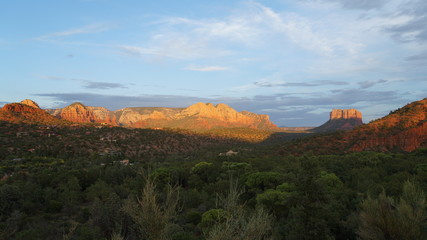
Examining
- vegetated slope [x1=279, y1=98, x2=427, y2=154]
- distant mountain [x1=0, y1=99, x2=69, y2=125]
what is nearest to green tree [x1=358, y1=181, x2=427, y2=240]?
vegetated slope [x1=279, y1=98, x2=427, y2=154]

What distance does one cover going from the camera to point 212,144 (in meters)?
68.7

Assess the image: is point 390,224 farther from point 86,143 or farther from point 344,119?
point 344,119

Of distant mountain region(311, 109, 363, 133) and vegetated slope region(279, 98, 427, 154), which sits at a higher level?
distant mountain region(311, 109, 363, 133)

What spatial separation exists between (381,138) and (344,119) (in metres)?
126

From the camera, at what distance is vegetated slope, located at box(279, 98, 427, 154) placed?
4366 centimetres

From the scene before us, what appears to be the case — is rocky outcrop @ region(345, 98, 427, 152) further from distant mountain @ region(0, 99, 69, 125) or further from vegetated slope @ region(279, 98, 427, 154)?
distant mountain @ region(0, 99, 69, 125)

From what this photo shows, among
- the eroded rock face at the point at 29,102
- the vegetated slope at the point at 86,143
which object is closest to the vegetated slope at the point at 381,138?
the vegetated slope at the point at 86,143

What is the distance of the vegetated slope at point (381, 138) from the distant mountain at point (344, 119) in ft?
326

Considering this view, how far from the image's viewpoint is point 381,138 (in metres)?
46.3

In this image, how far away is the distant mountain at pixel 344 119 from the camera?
151137 millimetres

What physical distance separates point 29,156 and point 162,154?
21970mm

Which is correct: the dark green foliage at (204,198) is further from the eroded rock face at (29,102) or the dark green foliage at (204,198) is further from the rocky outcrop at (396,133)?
the eroded rock face at (29,102)

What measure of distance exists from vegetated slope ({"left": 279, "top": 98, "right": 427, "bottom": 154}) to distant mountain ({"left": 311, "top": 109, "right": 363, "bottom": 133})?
99325 millimetres

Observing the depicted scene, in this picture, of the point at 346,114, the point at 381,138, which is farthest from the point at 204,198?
the point at 346,114
